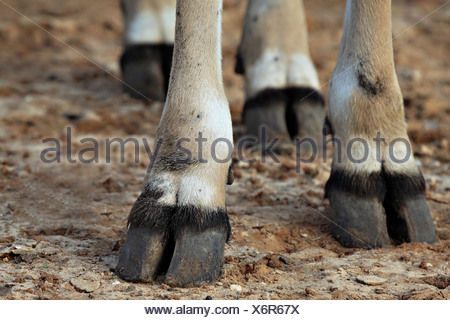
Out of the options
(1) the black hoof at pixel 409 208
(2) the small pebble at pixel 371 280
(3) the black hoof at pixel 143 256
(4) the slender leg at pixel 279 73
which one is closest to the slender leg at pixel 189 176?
(3) the black hoof at pixel 143 256

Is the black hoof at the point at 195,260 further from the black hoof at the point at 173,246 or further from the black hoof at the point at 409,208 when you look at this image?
the black hoof at the point at 409,208

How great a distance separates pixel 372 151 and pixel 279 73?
1204mm

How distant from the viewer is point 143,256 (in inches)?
A: 82.0

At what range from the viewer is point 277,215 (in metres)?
2.78

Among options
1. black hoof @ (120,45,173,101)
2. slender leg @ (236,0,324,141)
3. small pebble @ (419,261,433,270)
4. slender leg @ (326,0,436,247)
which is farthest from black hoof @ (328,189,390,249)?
black hoof @ (120,45,173,101)

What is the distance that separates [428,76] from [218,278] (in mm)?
3767

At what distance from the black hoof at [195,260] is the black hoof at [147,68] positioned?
2.33 m

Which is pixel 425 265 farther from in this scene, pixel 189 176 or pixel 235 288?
pixel 189 176

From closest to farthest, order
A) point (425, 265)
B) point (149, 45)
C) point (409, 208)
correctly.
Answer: point (425, 265)
point (409, 208)
point (149, 45)

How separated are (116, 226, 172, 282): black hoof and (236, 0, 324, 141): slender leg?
1.57 m

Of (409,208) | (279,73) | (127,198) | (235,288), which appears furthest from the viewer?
(279,73)

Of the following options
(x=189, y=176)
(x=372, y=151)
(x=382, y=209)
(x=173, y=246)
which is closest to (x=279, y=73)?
(x=372, y=151)

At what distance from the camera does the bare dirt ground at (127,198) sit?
210 cm

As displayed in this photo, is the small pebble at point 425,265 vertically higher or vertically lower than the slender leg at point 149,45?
lower
